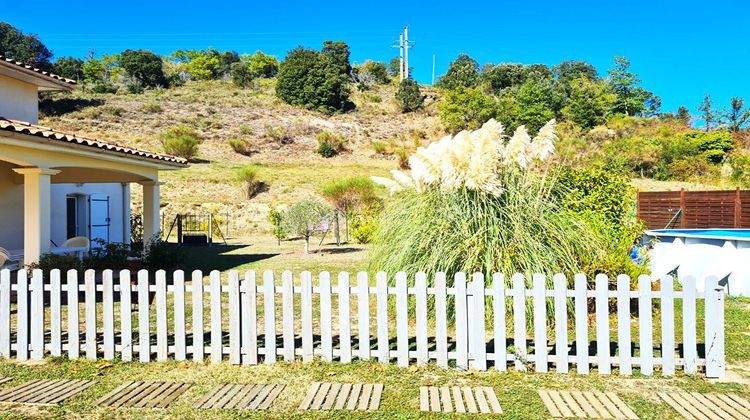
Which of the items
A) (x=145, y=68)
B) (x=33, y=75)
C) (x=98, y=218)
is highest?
(x=145, y=68)

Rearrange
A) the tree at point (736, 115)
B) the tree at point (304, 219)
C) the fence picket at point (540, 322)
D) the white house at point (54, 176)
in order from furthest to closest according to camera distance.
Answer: the tree at point (736, 115)
the tree at point (304, 219)
the white house at point (54, 176)
the fence picket at point (540, 322)

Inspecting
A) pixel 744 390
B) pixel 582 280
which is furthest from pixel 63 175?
pixel 744 390

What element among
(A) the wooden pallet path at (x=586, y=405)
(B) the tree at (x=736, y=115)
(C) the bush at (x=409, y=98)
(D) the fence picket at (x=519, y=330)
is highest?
(C) the bush at (x=409, y=98)

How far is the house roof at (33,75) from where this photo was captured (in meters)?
10.7

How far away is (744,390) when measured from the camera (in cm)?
401

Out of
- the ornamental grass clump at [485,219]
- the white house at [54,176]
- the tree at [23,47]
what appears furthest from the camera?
the tree at [23,47]

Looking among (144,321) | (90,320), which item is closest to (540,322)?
(144,321)

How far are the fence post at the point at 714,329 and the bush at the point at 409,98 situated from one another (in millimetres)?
53808

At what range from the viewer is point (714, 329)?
426 centimetres

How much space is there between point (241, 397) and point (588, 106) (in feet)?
166

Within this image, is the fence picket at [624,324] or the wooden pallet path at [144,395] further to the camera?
the fence picket at [624,324]

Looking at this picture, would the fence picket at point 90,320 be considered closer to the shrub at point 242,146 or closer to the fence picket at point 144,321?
the fence picket at point 144,321

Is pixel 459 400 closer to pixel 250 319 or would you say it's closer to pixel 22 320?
pixel 250 319

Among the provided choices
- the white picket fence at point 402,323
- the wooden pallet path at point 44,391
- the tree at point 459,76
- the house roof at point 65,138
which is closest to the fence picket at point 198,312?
the white picket fence at point 402,323
